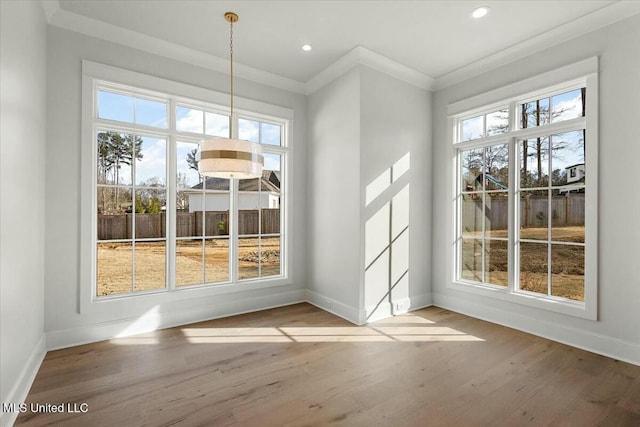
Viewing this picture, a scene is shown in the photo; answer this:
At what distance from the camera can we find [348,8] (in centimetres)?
299

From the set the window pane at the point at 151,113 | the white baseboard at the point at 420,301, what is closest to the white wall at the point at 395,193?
the white baseboard at the point at 420,301

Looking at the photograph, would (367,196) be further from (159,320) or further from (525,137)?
(159,320)

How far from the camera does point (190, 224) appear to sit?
3881 millimetres

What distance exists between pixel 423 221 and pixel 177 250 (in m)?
3.18

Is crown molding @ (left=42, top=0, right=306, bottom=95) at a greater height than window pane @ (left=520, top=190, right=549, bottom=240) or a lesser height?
greater

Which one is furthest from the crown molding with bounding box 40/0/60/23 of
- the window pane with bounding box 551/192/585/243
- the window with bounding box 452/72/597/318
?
the window pane with bounding box 551/192/585/243

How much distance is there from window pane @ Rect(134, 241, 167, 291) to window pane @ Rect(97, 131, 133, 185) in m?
0.74

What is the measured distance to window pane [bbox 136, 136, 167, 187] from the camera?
358 centimetres

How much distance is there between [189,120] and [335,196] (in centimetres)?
200

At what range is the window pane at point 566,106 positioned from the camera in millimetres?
3248

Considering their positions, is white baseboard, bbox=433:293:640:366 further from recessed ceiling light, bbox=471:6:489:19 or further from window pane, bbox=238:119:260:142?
window pane, bbox=238:119:260:142

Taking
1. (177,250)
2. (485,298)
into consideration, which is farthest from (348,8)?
(485,298)

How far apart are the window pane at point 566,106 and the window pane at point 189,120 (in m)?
3.97

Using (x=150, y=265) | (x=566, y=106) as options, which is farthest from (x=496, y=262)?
(x=150, y=265)
